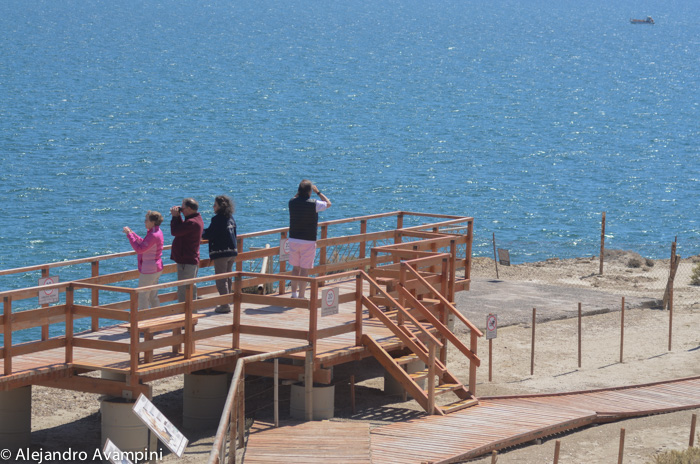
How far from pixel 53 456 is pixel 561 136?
7187cm

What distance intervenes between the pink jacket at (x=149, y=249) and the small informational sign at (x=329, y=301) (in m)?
2.30

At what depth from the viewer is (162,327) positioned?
50.1 ft

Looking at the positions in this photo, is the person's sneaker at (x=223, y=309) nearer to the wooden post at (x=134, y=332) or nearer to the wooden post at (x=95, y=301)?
the wooden post at (x=95, y=301)

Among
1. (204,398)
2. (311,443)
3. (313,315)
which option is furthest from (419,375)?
(311,443)

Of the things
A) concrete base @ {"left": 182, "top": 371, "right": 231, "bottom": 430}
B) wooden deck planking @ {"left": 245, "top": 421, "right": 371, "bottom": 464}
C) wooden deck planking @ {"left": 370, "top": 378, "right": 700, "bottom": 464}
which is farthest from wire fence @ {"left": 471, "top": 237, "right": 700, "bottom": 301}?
wooden deck planking @ {"left": 245, "top": 421, "right": 371, "bottom": 464}

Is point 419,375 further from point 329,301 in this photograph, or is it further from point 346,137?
point 346,137

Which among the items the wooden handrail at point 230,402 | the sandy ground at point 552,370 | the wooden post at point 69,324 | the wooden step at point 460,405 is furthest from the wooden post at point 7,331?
the wooden step at point 460,405

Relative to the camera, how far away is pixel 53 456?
17.1 metres

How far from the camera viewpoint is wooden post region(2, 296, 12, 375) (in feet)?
48.0

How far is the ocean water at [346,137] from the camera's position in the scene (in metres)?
53.9

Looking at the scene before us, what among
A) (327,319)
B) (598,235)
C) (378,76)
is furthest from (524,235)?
(378,76)

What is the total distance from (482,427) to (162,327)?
478cm

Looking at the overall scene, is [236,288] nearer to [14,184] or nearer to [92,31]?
[14,184]

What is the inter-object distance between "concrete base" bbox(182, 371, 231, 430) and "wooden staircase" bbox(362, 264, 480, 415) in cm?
225
